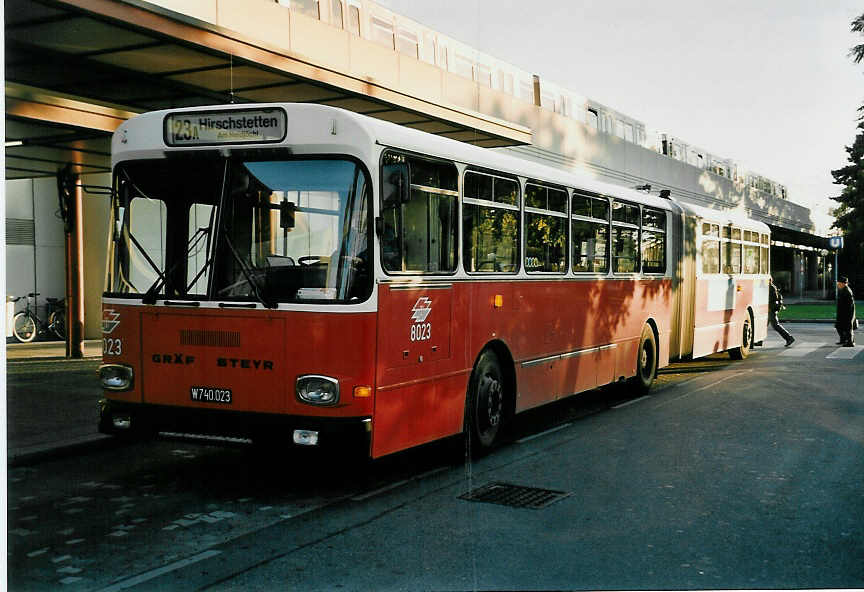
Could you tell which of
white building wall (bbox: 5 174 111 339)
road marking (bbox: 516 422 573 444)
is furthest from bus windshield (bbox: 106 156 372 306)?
white building wall (bbox: 5 174 111 339)

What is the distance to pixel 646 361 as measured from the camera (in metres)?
13.6

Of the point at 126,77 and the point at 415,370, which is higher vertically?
the point at 126,77

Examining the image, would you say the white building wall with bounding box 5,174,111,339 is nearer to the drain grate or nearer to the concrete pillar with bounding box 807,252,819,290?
the drain grate

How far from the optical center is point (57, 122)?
12.5 m

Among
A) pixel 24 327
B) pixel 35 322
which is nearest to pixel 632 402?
pixel 24 327

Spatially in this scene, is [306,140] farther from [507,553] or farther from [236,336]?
[507,553]

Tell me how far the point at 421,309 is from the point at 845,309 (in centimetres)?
1747

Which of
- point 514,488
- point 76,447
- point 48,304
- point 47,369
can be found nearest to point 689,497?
point 514,488

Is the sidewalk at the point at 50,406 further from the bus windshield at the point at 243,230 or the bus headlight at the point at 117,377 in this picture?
the bus windshield at the point at 243,230

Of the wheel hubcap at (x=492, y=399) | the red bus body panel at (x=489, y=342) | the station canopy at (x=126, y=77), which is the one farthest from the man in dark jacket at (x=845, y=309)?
the wheel hubcap at (x=492, y=399)

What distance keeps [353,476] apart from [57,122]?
776 centimetres

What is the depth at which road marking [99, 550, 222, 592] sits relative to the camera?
4.91 m

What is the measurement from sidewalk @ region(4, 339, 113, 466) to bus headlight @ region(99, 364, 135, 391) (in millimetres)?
1365

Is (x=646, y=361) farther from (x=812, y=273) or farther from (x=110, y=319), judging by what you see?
(x=812, y=273)
